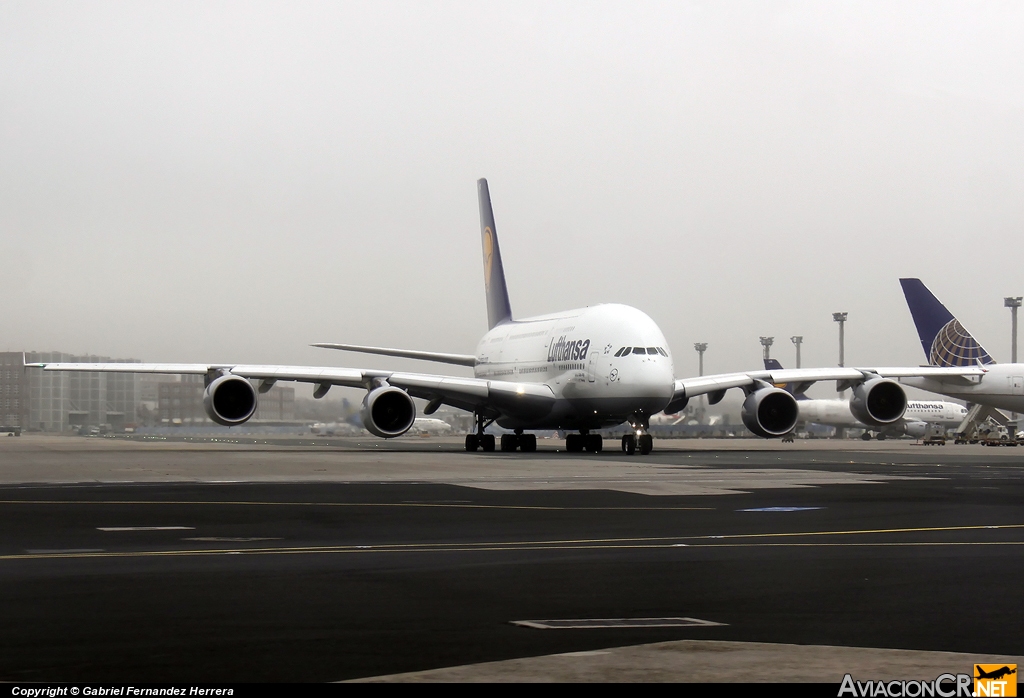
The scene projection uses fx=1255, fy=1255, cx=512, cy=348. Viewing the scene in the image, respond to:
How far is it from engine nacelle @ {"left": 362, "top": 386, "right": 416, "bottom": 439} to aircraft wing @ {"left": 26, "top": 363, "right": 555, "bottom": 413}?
103 centimetres

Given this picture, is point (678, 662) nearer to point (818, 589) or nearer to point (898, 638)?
point (898, 638)

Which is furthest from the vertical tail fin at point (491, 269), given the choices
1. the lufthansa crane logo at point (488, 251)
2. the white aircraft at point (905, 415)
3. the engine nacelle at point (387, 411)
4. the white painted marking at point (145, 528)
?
the white aircraft at point (905, 415)

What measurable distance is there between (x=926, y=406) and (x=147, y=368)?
7854 cm

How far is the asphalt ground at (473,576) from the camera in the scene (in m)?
6.65

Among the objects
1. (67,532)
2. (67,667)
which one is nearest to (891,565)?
(67,667)

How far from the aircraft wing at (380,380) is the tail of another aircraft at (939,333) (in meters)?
27.0

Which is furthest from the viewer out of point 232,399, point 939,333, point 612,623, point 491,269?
point 939,333

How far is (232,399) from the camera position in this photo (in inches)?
1588

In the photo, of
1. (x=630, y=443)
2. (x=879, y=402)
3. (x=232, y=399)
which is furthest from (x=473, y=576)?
(x=879, y=402)

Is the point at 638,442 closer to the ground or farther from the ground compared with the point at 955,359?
closer to the ground

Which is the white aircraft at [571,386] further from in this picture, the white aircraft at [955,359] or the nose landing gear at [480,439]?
the white aircraft at [955,359]

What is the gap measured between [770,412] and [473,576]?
33.6m

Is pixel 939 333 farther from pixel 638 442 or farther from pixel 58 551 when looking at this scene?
pixel 58 551

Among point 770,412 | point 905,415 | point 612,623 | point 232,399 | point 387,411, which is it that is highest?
point 232,399
